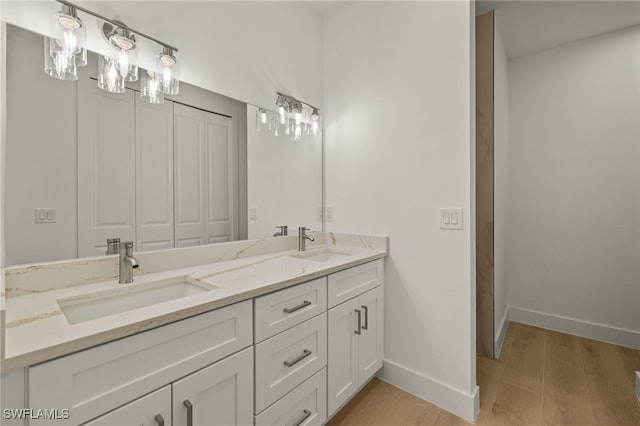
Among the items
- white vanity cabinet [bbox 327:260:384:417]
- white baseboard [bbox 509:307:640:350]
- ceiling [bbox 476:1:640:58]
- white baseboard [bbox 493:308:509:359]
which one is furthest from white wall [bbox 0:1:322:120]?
white baseboard [bbox 509:307:640:350]

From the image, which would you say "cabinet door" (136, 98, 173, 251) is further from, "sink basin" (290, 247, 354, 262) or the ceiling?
the ceiling

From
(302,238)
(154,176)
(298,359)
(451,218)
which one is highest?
(154,176)

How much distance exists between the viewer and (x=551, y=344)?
251 cm

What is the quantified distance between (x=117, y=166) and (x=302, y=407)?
52.2 inches

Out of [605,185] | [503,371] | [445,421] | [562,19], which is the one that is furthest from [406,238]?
[562,19]

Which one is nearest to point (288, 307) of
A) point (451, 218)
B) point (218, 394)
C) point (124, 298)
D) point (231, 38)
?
point (218, 394)

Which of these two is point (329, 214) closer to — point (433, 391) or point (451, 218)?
point (451, 218)

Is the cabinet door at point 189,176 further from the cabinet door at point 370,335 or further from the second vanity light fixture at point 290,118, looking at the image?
the cabinet door at point 370,335

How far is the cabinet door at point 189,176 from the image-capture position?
1.46 m

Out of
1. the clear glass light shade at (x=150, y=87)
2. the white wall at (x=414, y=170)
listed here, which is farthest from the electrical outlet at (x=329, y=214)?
the clear glass light shade at (x=150, y=87)

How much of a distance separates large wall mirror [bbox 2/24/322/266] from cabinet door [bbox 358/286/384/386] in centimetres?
79

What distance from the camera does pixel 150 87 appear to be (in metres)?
1.36

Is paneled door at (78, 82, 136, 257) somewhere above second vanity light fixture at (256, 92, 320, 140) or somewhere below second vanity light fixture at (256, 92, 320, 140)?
below

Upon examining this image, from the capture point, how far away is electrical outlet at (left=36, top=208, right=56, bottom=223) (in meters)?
1.07
